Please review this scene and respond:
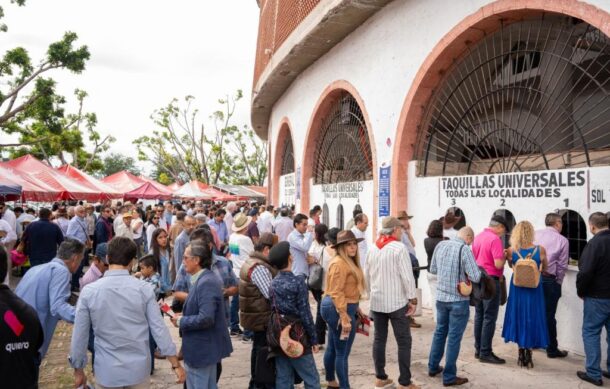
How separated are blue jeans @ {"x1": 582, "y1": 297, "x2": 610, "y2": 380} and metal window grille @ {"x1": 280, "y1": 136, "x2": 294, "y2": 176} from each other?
13.9 metres

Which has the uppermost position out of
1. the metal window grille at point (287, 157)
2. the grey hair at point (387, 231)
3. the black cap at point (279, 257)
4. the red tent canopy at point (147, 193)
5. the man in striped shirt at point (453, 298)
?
the metal window grille at point (287, 157)

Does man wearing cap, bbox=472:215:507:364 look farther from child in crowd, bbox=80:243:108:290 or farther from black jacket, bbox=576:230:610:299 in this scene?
child in crowd, bbox=80:243:108:290

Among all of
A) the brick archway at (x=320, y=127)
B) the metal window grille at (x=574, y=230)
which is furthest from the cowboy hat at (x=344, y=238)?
the brick archway at (x=320, y=127)

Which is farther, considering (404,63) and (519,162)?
(404,63)

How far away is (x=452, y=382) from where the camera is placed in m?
4.90

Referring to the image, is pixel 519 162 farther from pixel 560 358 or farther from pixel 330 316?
pixel 330 316

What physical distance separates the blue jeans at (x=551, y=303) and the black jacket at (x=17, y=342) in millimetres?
5284

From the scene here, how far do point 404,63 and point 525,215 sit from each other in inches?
153

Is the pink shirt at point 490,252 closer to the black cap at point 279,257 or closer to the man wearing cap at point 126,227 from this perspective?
the black cap at point 279,257

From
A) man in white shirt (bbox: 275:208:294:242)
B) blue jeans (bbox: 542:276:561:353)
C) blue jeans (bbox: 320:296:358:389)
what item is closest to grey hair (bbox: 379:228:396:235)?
blue jeans (bbox: 320:296:358:389)

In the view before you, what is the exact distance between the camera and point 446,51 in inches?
310

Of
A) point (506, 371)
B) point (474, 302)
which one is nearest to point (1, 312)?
point (474, 302)

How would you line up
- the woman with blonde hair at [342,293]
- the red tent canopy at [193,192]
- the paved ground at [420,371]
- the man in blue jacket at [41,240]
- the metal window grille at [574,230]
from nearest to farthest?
the woman with blonde hair at [342,293]
the paved ground at [420,371]
the metal window grille at [574,230]
the man in blue jacket at [41,240]
the red tent canopy at [193,192]

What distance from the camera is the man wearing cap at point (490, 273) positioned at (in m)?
5.54
